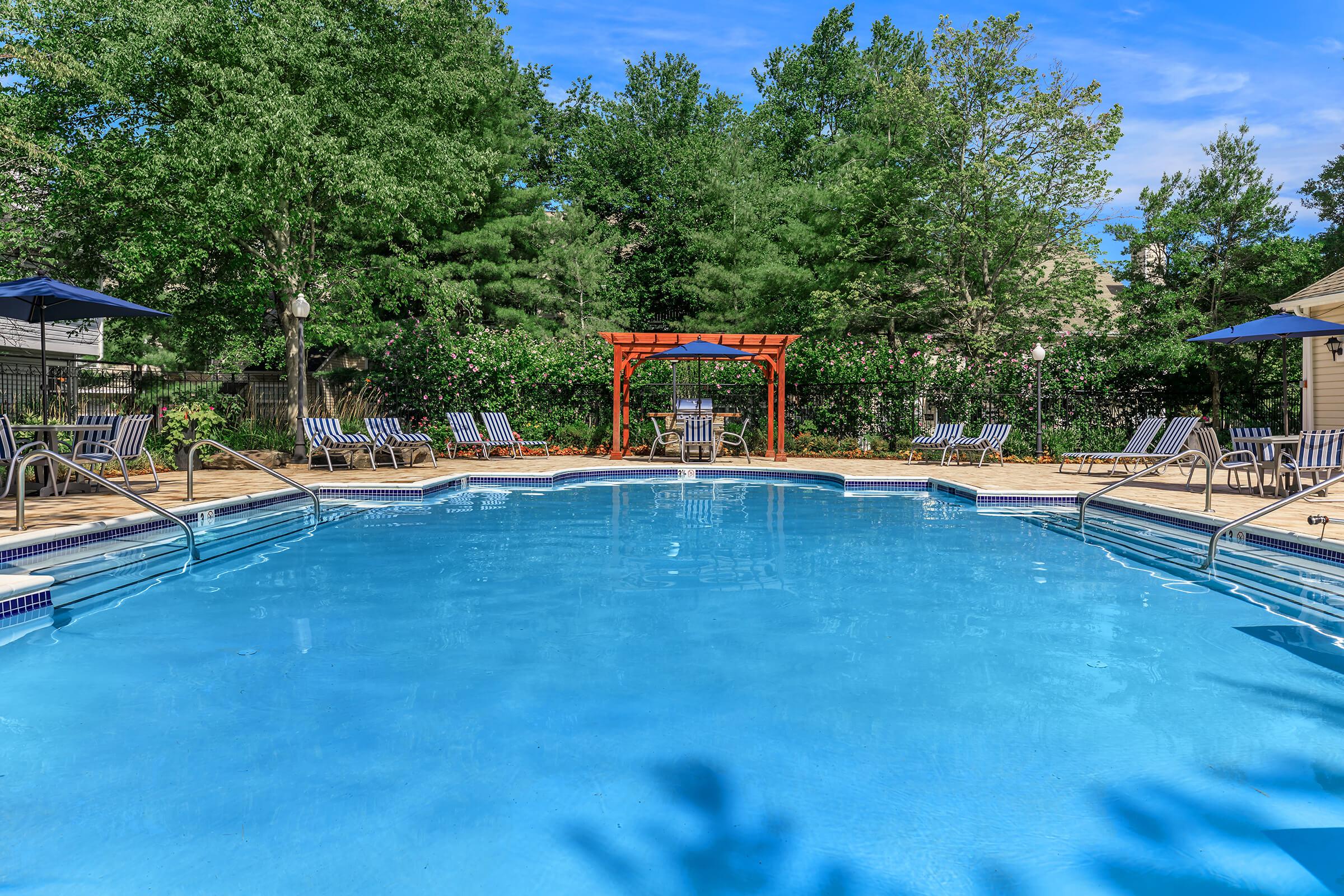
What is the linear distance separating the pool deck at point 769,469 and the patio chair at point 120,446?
0.40 meters

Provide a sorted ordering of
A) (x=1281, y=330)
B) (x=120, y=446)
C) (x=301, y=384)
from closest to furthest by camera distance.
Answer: (x=120, y=446) < (x=1281, y=330) < (x=301, y=384)

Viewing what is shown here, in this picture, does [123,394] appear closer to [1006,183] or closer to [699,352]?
[699,352]

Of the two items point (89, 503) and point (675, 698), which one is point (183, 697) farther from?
point (89, 503)

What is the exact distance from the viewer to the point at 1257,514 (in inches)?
199

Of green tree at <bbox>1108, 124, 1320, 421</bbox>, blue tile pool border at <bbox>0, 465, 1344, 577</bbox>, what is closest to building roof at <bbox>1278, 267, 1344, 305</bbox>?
green tree at <bbox>1108, 124, 1320, 421</bbox>

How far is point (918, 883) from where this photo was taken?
2.30m

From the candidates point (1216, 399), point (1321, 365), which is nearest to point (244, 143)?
point (1321, 365)

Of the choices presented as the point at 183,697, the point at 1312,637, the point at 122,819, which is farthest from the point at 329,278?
the point at 1312,637

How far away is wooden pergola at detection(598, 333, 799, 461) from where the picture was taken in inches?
593

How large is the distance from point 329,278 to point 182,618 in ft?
41.6

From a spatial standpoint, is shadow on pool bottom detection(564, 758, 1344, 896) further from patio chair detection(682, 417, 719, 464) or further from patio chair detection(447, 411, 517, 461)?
patio chair detection(447, 411, 517, 461)

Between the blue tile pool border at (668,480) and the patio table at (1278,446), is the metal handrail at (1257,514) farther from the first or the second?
the patio table at (1278,446)

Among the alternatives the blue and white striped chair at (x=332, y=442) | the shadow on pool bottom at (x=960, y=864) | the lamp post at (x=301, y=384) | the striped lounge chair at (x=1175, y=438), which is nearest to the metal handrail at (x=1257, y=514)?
the shadow on pool bottom at (x=960, y=864)

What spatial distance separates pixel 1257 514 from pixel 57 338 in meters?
23.2
